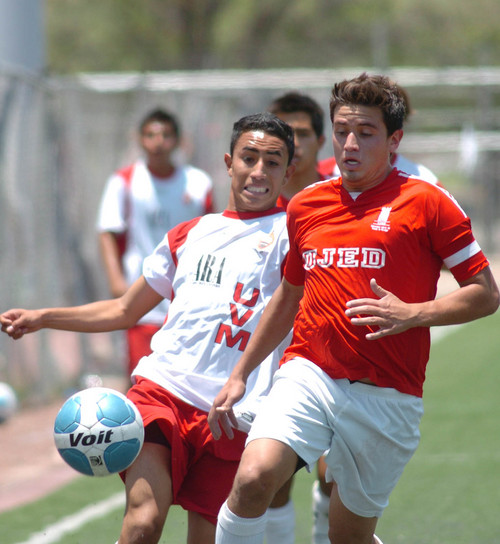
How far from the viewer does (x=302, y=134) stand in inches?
230

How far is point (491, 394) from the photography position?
1069cm

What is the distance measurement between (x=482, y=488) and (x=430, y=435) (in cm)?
172

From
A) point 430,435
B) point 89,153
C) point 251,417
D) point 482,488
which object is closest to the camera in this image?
point 251,417

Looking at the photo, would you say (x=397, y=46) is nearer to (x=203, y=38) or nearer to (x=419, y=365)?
(x=203, y=38)

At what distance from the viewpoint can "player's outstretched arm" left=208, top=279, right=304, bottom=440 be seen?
426 cm

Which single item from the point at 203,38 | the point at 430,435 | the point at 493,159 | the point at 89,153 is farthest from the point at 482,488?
the point at 203,38

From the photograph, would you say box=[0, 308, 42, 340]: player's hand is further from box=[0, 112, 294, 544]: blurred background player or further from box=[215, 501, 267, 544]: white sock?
box=[215, 501, 267, 544]: white sock

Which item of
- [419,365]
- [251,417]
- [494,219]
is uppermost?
[419,365]

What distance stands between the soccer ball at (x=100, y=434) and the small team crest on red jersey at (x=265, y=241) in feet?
2.95

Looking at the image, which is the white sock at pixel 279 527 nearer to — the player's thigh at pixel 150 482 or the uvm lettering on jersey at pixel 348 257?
the player's thigh at pixel 150 482

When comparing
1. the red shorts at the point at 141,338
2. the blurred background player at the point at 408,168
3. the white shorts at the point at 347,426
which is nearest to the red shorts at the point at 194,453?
the white shorts at the point at 347,426

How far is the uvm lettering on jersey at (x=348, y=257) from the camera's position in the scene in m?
4.10

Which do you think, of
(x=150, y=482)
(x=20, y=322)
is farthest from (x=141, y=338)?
(x=150, y=482)

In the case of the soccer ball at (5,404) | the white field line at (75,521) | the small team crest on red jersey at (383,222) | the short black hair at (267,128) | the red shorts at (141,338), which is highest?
the short black hair at (267,128)
